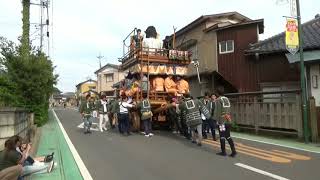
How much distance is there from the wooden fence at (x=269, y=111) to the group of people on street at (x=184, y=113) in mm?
2113

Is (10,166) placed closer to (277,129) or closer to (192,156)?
(192,156)

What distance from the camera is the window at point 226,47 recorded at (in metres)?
28.6

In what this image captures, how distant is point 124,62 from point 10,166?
13278 mm

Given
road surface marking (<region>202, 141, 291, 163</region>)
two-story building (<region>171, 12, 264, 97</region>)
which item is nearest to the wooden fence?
road surface marking (<region>202, 141, 291, 163</region>)

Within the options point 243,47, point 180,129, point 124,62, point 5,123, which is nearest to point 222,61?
point 243,47

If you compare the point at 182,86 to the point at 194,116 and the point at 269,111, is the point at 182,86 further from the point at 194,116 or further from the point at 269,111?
the point at 194,116

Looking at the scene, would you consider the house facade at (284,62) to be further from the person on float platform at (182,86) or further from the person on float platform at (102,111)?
the person on float platform at (102,111)

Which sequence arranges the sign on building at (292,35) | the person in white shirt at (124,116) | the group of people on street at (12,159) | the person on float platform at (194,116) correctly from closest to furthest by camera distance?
the group of people on street at (12,159) < the person on float platform at (194,116) < the sign on building at (292,35) < the person in white shirt at (124,116)

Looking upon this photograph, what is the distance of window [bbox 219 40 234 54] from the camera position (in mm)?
28641

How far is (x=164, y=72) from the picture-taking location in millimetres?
18859

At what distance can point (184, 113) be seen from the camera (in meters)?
16.4

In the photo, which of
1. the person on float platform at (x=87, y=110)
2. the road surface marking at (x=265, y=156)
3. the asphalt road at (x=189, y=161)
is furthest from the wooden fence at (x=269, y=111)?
the person on float platform at (x=87, y=110)

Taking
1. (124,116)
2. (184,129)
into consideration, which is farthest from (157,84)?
(184,129)

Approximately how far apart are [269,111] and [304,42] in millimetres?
4299
